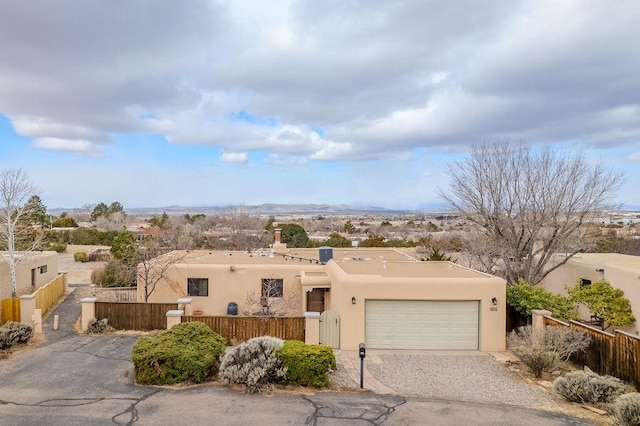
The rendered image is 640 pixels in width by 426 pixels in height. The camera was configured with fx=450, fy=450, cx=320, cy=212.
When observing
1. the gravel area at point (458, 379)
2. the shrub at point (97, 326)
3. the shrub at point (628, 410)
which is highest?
the shrub at point (628, 410)

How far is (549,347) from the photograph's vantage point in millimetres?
12727

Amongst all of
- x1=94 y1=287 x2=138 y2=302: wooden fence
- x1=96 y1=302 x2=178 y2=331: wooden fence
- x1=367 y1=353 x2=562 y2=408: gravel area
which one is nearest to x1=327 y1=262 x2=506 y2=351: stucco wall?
x1=367 y1=353 x2=562 y2=408: gravel area

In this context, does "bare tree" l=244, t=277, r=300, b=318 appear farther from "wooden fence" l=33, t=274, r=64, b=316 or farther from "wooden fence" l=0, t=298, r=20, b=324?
"wooden fence" l=33, t=274, r=64, b=316

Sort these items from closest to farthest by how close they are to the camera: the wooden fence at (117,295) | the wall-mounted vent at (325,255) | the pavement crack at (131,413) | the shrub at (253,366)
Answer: the pavement crack at (131,413), the shrub at (253,366), the wall-mounted vent at (325,255), the wooden fence at (117,295)

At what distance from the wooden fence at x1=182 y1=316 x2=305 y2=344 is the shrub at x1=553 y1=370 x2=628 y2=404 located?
25.8 feet

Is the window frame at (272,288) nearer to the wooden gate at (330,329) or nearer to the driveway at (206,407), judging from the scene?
the wooden gate at (330,329)

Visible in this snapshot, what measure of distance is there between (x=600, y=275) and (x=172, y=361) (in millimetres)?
17750

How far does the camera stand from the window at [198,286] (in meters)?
19.9

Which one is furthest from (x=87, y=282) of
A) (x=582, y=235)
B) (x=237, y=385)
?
(x=582, y=235)

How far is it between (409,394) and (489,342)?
5631mm

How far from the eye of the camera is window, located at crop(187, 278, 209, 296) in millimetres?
19906

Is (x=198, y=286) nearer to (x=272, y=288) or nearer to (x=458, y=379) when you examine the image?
(x=272, y=288)

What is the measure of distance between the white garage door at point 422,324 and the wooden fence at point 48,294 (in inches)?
544

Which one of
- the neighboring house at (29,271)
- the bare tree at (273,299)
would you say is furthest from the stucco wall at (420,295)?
the neighboring house at (29,271)
